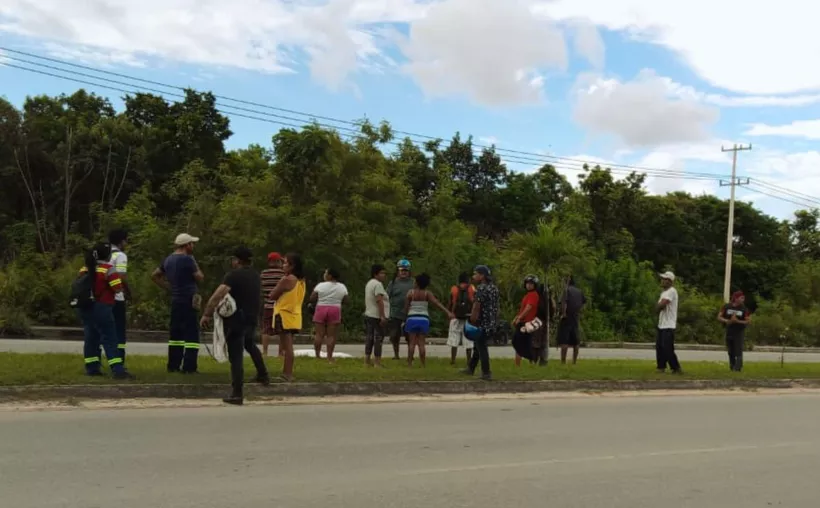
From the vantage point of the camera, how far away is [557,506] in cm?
532

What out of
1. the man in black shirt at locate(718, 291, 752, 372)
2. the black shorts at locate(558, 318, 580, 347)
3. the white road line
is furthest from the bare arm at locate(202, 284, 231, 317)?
the man in black shirt at locate(718, 291, 752, 372)

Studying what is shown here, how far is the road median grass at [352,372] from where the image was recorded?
8.98m

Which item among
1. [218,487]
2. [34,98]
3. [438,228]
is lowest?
[218,487]

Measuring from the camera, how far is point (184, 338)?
9.66 meters

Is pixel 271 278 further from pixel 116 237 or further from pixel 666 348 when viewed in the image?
pixel 666 348

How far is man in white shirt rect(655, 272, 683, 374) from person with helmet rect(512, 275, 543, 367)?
7.23 feet

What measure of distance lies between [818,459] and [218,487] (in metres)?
5.82

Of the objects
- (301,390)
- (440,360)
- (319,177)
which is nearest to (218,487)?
(301,390)

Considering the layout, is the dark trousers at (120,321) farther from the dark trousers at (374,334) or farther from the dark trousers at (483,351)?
the dark trousers at (483,351)

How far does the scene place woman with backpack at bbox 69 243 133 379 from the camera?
883 centimetres

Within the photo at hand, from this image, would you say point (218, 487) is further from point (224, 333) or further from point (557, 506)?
point (224, 333)

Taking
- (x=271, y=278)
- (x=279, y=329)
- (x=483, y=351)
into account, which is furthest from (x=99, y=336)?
(x=483, y=351)

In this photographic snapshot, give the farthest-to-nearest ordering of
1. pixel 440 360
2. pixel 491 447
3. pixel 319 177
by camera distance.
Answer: pixel 319 177 → pixel 440 360 → pixel 491 447

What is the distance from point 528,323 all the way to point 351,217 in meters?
9.30
